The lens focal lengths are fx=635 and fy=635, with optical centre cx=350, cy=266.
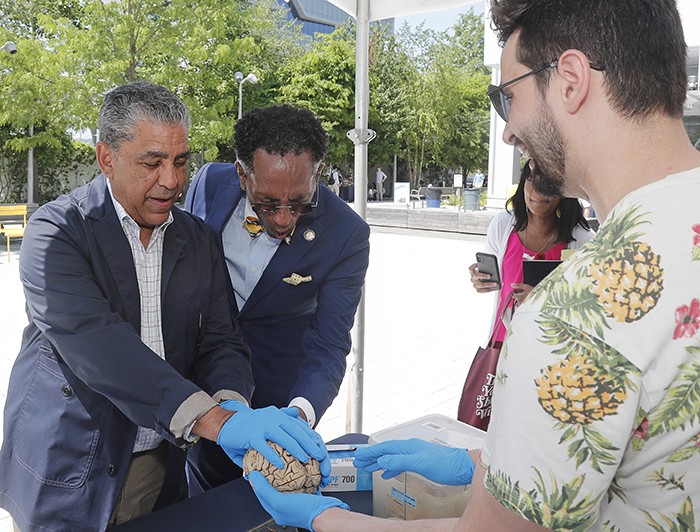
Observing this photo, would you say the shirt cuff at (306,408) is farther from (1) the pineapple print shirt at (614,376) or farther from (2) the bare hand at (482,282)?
(2) the bare hand at (482,282)

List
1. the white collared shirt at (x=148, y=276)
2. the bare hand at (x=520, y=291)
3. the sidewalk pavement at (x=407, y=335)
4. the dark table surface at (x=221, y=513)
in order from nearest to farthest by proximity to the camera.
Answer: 1. the dark table surface at (x=221, y=513)
2. the white collared shirt at (x=148, y=276)
3. the bare hand at (x=520, y=291)
4. the sidewalk pavement at (x=407, y=335)

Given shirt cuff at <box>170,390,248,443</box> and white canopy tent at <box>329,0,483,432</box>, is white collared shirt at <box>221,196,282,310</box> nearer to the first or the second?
shirt cuff at <box>170,390,248,443</box>

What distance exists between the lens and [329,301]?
2244 millimetres

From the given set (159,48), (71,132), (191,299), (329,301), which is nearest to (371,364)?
(329,301)

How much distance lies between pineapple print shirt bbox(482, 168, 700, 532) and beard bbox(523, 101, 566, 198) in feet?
0.63

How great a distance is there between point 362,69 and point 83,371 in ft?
6.69

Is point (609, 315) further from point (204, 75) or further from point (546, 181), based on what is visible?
point (204, 75)

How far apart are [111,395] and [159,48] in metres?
13.8

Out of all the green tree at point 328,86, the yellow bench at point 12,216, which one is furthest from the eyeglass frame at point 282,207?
the green tree at point 328,86

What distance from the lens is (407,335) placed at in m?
6.50

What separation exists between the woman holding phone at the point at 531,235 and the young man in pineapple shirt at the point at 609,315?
193 centimetres

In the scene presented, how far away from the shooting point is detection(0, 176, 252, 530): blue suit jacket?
150cm

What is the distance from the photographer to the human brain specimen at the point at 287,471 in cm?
140

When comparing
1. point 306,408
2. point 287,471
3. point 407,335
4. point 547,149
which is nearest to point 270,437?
point 287,471
